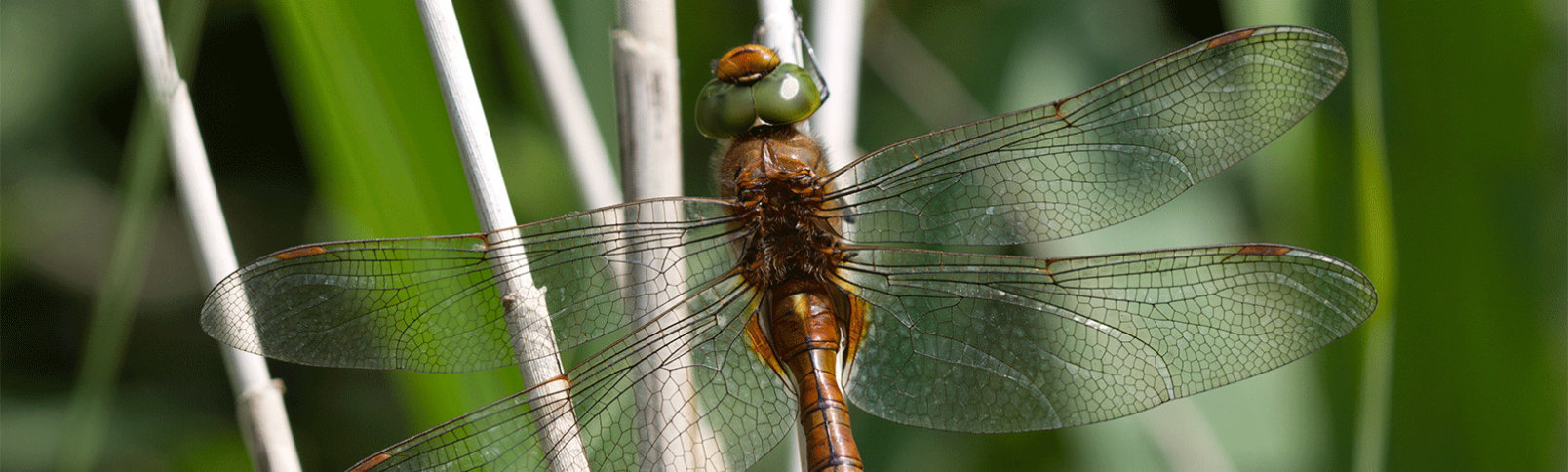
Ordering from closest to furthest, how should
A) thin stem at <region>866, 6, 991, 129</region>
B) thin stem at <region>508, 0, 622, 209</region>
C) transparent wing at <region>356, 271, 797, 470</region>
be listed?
transparent wing at <region>356, 271, 797, 470</region>
thin stem at <region>508, 0, 622, 209</region>
thin stem at <region>866, 6, 991, 129</region>

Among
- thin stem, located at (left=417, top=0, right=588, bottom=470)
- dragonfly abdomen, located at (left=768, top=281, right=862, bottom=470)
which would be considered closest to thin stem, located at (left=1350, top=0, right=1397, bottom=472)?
dragonfly abdomen, located at (left=768, top=281, right=862, bottom=470)

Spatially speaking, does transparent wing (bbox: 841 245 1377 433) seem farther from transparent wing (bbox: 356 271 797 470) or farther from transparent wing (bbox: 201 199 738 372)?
transparent wing (bbox: 201 199 738 372)

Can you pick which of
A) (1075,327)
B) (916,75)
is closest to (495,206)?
(1075,327)

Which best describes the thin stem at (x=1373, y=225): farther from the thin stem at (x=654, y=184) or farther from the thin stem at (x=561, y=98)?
the thin stem at (x=561, y=98)

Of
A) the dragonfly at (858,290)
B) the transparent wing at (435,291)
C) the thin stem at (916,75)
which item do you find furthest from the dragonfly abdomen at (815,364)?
the thin stem at (916,75)

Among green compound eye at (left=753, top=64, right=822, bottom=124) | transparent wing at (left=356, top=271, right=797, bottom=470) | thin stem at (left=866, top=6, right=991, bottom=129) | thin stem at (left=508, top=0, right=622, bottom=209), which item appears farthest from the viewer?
thin stem at (left=866, top=6, right=991, bottom=129)
